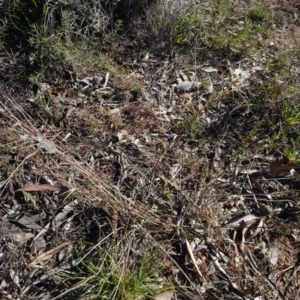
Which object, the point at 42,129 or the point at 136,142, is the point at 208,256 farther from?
the point at 42,129

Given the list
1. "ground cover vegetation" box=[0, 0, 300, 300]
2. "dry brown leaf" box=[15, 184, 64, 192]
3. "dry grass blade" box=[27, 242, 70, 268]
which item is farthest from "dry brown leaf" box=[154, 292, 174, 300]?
"dry brown leaf" box=[15, 184, 64, 192]

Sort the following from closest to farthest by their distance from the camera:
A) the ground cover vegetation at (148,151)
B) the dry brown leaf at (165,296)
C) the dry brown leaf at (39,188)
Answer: the dry brown leaf at (165,296), the ground cover vegetation at (148,151), the dry brown leaf at (39,188)

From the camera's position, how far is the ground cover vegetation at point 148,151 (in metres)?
2.63

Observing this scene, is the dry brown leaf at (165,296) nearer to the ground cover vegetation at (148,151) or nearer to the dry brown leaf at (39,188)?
the ground cover vegetation at (148,151)

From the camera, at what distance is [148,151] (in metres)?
3.13

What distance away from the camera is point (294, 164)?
304 cm

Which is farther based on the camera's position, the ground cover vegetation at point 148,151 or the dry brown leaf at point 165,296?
the ground cover vegetation at point 148,151

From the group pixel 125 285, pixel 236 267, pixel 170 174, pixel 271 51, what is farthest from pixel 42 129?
pixel 271 51

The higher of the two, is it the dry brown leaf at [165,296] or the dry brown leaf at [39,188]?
the dry brown leaf at [39,188]

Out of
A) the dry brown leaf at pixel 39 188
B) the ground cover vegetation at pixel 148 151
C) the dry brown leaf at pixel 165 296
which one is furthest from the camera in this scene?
the dry brown leaf at pixel 39 188

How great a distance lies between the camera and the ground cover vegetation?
263 centimetres

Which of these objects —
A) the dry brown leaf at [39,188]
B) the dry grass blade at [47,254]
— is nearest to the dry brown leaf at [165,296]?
the dry grass blade at [47,254]

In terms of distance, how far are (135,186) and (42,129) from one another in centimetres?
72

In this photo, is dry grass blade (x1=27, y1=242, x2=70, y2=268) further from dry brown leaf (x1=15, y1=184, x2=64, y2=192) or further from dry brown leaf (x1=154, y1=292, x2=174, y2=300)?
dry brown leaf (x1=154, y1=292, x2=174, y2=300)
